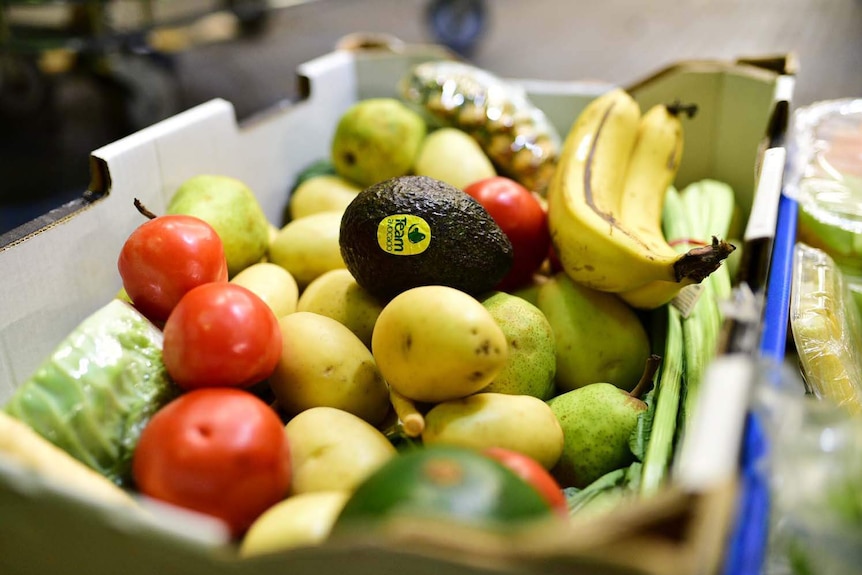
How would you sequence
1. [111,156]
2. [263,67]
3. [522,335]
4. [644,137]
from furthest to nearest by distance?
[263,67] < [644,137] < [111,156] < [522,335]

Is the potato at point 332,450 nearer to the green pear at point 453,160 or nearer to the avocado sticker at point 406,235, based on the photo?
the avocado sticker at point 406,235

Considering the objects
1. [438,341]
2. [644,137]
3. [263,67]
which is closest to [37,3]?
[263,67]

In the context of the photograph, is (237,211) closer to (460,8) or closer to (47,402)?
(47,402)

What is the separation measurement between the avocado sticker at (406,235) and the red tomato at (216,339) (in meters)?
0.22

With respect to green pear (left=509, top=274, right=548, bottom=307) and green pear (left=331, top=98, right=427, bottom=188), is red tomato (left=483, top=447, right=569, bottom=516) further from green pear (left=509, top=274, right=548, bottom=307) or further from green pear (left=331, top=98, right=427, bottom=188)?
green pear (left=331, top=98, right=427, bottom=188)

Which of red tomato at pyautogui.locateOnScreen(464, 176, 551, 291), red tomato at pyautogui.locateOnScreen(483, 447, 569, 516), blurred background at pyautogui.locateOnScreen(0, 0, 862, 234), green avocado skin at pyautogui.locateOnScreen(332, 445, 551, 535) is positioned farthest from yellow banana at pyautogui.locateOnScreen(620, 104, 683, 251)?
blurred background at pyautogui.locateOnScreen(0, 0, 862, 234)

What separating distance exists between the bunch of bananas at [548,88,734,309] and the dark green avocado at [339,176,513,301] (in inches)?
5.7

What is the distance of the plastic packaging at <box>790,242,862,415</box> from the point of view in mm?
1022

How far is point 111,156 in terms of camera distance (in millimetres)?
1147

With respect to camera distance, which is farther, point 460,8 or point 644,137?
point 460,8

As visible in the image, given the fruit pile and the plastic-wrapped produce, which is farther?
the plastic-wrapped produce

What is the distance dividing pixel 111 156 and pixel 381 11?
14.7 ft

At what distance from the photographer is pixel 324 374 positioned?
0.94 m

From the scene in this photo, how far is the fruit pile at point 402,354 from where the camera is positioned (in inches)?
27.9
